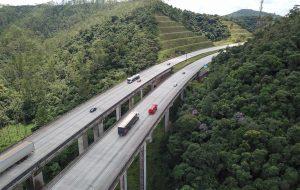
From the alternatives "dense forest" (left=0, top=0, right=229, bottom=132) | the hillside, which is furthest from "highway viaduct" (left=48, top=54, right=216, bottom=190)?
the hillside

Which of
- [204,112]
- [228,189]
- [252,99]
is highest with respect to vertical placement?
[252,99]

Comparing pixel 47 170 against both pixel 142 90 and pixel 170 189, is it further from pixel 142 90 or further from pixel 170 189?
pixel 142 90

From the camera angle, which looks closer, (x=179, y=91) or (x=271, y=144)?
(x=271, y=144)

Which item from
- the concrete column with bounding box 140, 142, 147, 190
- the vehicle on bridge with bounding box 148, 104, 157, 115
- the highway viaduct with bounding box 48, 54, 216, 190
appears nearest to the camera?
the highway viaduct with bounding box 48, 54, 216, 190

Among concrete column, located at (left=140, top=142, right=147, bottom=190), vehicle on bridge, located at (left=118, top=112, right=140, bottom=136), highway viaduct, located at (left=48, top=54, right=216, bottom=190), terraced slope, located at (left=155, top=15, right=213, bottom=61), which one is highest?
terraced slope, located at (left=155, top=15, right=213, bottom=61)

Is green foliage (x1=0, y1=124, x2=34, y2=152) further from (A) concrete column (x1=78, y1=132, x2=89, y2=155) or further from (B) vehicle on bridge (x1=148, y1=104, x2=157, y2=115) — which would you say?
(B) vehicle on bridge (x1=148, y1=104, x2=157, y2=115)

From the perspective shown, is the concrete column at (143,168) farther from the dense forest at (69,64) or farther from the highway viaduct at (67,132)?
the dense forest at (69,64)

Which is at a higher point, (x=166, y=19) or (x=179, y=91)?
(x=166, y=19)

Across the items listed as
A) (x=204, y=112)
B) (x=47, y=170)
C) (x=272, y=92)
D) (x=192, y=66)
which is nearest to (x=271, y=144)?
(x=272, y=92)
